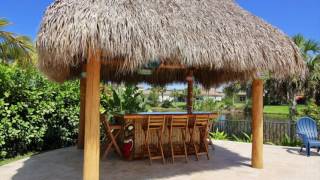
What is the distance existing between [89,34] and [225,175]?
12.0ft

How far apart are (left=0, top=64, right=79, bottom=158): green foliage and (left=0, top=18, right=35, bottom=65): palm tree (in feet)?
3.37

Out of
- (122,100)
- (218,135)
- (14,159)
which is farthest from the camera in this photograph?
(218,135)

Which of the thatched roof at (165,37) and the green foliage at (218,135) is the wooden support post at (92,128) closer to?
the thatched roof at (165,37)

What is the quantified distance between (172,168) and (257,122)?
2.00 meters

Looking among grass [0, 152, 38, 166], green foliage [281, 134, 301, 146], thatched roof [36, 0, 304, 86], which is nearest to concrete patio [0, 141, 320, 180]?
grass [0, 152, 38, 166]

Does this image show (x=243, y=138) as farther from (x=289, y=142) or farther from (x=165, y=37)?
(x=165, y=37)

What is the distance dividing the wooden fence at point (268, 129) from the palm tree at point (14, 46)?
7.45 meters

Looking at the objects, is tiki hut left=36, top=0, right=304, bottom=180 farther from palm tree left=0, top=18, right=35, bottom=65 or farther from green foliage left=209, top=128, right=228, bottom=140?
green foliage left=209, top=128, right=228, bottom=140

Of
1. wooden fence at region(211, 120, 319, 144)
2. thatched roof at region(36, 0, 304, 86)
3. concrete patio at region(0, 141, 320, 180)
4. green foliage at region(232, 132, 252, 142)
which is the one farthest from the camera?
green foliage at region(232, 132, 252, 142)

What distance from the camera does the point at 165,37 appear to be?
4926mm

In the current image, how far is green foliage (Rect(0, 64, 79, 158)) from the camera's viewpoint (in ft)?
23.8

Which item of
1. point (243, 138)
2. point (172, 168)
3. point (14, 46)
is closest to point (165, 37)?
point (172, 168)

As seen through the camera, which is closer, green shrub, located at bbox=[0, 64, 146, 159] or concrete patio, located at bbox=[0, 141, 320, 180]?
concrete patio, located at bbox=[0, 141, 320, 180]

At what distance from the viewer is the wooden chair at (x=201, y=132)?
7.46m
